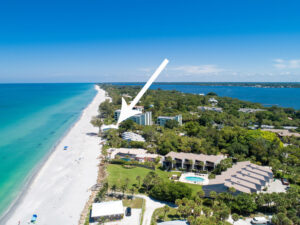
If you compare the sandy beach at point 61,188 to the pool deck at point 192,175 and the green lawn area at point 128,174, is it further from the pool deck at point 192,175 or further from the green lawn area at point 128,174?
the pool deck at point 192,175

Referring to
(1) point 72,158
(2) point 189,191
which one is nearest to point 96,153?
(1) point 72,158

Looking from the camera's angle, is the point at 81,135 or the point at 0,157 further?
the point at 81,135

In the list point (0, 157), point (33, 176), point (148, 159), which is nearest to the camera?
point (33, 176)

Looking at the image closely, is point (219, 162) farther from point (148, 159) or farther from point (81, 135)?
point (81, 135)

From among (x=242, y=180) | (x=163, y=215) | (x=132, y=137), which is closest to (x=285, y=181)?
(x=242, y=180)

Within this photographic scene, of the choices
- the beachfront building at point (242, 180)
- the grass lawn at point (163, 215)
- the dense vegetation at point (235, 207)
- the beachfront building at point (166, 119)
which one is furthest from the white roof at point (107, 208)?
the beachfront building at point (166, 119)

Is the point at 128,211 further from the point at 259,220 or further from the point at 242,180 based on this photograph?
the point at 242,180

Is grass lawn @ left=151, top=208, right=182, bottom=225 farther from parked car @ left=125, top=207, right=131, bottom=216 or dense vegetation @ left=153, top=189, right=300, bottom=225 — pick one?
parked car @ left=125, top=207, right=131, bottom=216

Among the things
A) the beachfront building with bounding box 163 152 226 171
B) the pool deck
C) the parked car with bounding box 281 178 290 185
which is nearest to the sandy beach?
the beachfront building with bounding box 163 152 226 171
